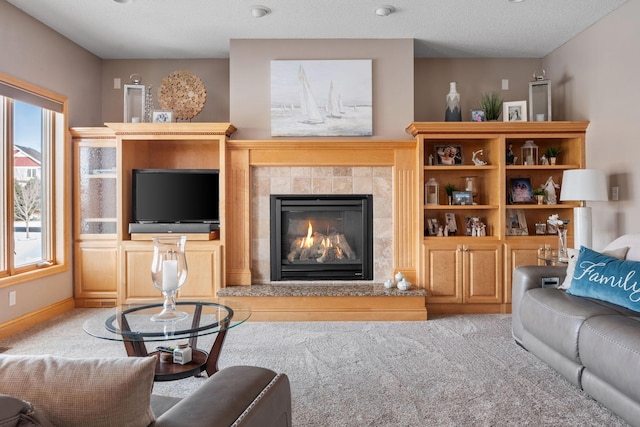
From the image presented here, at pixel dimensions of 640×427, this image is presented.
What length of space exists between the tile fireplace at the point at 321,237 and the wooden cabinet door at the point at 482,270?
95 centimetres

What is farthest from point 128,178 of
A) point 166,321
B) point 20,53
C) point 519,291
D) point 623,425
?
point 623,425

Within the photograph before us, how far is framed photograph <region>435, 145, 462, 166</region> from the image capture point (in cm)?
466

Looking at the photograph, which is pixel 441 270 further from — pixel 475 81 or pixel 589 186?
pixel 475 81

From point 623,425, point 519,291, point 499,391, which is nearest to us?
point 623,425

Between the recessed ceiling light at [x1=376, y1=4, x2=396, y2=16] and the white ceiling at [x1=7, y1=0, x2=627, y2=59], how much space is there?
5cm

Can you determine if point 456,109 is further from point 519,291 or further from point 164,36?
point 164,36

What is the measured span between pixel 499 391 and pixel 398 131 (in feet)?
8.85

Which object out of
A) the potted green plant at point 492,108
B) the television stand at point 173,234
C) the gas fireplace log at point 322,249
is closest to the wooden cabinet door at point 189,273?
the television stand at point 173,234

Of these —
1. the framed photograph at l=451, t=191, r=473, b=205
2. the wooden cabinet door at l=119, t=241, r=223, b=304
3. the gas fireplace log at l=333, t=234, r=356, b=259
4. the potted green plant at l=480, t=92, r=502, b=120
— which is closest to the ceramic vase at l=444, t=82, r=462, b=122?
the potted green plant at l=480, t=92, r=502, b=120

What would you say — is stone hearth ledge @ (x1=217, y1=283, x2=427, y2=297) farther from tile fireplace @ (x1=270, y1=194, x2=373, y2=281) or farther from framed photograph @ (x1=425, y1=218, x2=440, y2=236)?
framed photograph @ (x1=425, y1=218, x2=440, y2=236)

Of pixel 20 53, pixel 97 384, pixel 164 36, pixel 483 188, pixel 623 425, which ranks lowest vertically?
pixel 623 425

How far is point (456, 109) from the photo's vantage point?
4.53m

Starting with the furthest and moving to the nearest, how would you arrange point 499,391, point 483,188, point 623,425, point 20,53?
point 483,188
point 20,53
point 499,391
point 623,425

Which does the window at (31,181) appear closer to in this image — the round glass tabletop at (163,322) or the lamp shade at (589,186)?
the round glass tabletop at (163,322)
